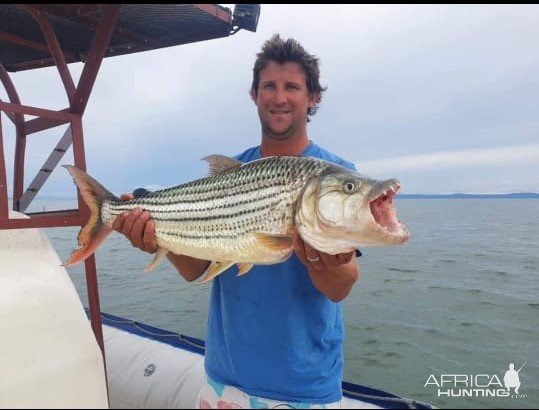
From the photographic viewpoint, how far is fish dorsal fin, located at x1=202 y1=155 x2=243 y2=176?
10.3 ft

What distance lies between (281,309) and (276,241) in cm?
59

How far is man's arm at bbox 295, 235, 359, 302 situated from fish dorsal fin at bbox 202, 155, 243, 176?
85 cm

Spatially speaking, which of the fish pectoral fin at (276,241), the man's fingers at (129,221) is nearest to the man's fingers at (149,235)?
the man's fingers at (129,221)

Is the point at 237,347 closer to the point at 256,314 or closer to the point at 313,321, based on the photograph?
the point at 256,314

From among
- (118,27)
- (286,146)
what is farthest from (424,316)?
(118,27)

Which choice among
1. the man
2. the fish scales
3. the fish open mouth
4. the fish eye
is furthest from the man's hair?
the fish open mouth

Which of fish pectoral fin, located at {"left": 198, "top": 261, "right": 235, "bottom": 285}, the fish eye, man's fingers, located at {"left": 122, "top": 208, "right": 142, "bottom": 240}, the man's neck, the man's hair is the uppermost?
the man's hair

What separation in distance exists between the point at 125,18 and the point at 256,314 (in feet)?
13.4

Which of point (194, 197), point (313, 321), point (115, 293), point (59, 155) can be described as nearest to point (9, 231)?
point (59, 155)

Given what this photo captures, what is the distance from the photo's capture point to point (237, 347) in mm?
3037

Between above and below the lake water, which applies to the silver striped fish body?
above

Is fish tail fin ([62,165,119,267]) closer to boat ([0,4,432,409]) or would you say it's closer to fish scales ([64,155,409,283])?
fish scales ([64,155,409,283])

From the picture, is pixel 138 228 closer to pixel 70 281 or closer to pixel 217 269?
pixel 217 269

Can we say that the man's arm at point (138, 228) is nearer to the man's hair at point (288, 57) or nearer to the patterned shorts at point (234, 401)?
the patterned shorts at point (234, 401)
